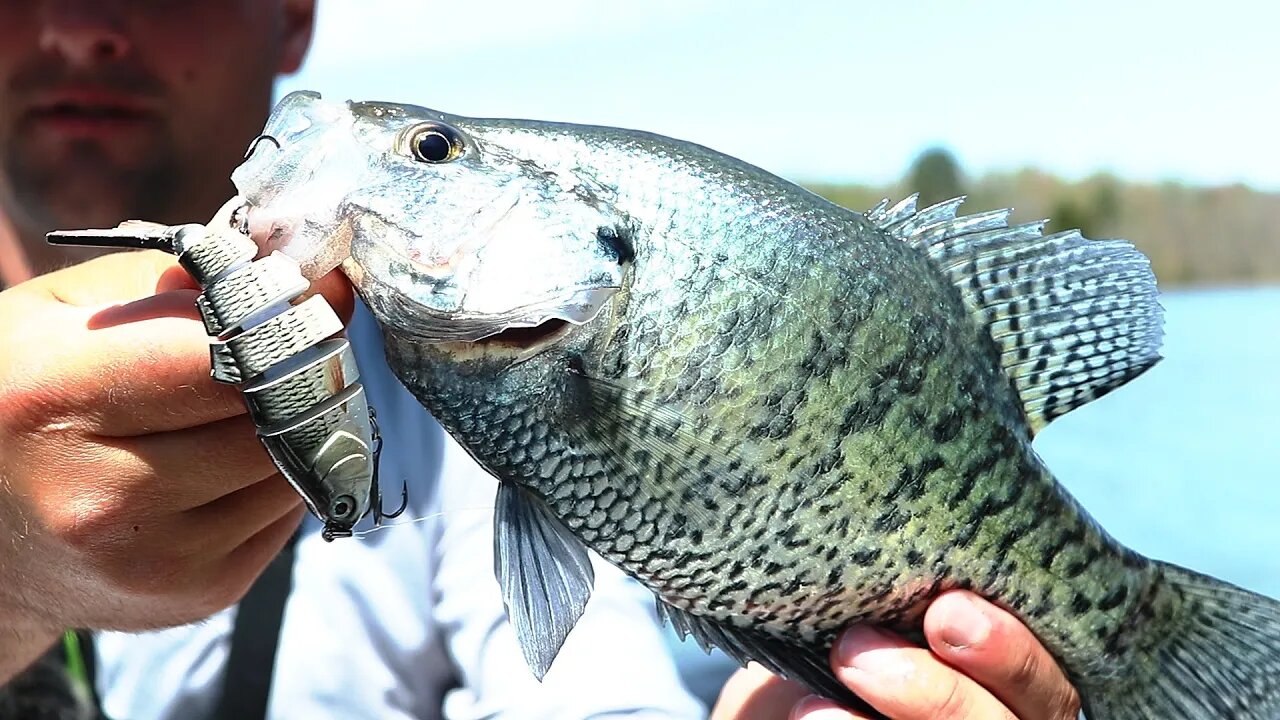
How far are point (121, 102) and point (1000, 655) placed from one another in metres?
2.54

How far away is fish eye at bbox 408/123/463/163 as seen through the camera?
122cm

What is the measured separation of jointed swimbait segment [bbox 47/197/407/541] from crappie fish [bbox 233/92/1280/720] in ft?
0.25

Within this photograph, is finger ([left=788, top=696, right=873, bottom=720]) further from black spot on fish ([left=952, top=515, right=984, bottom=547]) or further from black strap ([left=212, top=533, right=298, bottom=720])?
black strap ([left=212, top=533, right=298, bottom=720])

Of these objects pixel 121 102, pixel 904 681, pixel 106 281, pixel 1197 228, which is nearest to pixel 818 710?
pixel 904 681

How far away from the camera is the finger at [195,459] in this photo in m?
1.24

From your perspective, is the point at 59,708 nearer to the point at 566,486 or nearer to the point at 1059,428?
the point at 566,486

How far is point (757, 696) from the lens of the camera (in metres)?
1.90

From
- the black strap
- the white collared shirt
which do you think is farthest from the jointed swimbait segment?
the black strap

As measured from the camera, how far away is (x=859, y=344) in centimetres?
128

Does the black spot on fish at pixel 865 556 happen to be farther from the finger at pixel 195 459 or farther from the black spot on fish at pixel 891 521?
the finger at pixel 195 459

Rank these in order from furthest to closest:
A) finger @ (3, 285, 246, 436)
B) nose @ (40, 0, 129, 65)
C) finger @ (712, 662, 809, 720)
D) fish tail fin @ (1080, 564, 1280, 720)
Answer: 1. nose @ (40, 0, 129, 65)
2. finger @ (712, 662, 809, 720)
3. fish tail fin @ (1080, 564, 1280, 720)
4. finger @ (3, 285, 246, 436)

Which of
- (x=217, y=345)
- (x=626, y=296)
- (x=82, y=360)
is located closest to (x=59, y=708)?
(x=82, y=360)

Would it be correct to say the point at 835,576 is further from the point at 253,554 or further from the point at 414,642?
the point at 414,642

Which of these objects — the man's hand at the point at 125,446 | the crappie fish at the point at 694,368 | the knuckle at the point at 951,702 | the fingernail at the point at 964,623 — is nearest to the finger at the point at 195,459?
the man's hand at the point at 125,446
